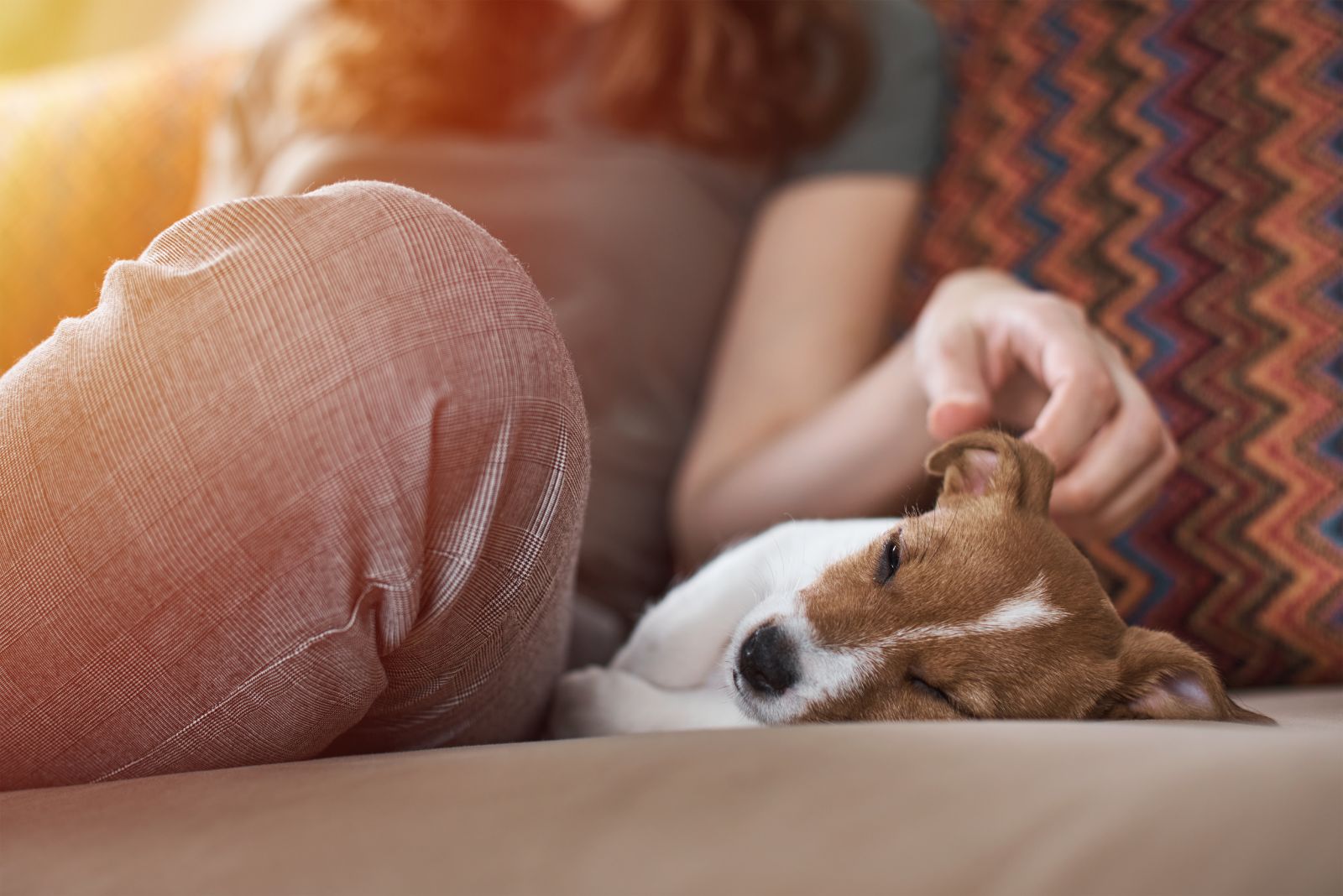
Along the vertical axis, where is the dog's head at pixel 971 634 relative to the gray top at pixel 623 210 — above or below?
below

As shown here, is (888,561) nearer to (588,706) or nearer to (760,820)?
(588,706)

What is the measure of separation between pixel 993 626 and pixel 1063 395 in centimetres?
23

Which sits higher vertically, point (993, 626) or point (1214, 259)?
point (1214, 259)

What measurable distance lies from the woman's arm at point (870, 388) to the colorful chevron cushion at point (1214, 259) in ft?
0.58

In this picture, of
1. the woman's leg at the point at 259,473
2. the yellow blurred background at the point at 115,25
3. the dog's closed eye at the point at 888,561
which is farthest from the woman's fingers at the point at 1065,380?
the yellow blurred background at the point at 115,25

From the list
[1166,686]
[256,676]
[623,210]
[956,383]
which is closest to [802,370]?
[623,210]

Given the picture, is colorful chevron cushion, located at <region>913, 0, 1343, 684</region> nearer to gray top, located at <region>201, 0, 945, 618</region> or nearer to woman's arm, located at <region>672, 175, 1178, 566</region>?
woman's arm, located at <region>672, 175, 1178, 566</region>

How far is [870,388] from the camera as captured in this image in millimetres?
1311

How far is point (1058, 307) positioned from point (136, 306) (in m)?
0.84

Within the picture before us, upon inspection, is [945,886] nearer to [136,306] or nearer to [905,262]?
[136,306]

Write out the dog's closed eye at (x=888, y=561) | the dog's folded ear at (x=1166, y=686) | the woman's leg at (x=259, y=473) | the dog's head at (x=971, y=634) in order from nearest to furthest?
the woman's leg at (x=259, y=473)
the dog's folded ear at (x=1166, y=686)
the dog's head at (x=971, y=634)
the dog's closed eye at (x=888, y=561)

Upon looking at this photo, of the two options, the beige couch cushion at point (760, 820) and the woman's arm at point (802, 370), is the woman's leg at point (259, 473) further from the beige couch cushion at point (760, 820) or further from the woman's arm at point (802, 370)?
the woman's arm at point (802, 370)

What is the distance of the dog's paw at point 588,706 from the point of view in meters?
1.04

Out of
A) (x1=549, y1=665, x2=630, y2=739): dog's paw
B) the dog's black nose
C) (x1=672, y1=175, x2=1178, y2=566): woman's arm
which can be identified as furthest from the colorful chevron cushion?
(x1=549, y1=665, x2=630, y2=739): dog's paw
